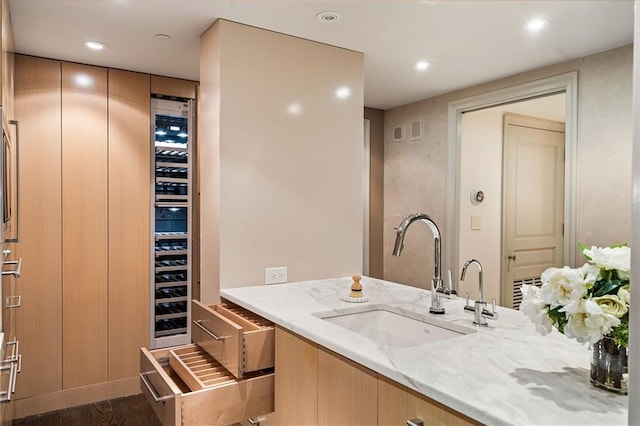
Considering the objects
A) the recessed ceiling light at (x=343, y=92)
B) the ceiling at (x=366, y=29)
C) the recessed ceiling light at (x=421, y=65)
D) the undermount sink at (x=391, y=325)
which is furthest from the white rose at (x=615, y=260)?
the recessed ceiling light at (x=421, y=65)

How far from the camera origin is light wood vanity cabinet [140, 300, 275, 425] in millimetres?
1661

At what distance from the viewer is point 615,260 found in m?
0.97

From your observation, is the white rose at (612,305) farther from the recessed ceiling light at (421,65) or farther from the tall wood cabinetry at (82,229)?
the tall wood cabinetry at (82,229)

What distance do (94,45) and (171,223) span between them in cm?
133

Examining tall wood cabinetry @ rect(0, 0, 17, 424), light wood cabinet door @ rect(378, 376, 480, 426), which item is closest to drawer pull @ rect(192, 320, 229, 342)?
tall wood cabinetry @ rect(0, 0, 17, 424)

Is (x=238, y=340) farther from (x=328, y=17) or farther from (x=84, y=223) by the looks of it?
(x=84, y=223)

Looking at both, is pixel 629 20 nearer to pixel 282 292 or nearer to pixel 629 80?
pixel 629 80

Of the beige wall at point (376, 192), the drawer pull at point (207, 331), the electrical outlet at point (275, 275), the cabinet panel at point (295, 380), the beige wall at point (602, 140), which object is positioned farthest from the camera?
the beige wall at point (376, 192)

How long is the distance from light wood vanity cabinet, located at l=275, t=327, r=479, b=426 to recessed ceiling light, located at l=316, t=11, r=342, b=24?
1564 millimetres

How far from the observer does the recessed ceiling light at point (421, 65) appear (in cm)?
310

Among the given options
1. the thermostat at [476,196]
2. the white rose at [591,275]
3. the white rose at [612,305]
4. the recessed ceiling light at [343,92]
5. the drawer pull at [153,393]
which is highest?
the recessed ceiling light at [343,92]

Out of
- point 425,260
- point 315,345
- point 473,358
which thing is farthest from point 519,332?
point 425,260

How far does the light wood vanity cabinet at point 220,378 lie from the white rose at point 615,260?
48.2 inches

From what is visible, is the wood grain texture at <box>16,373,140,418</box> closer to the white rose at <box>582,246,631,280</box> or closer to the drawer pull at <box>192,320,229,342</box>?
the drawer pull at <box>192,320,229,342</box>
